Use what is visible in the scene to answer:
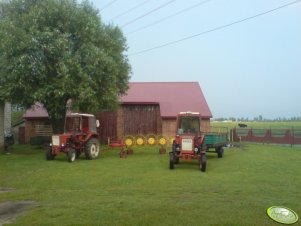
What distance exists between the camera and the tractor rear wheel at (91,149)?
21953 mm

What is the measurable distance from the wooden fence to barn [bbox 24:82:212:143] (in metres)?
4.86

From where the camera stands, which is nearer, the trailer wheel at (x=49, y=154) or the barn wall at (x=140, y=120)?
the trailer wheel at (x=49, y=154)

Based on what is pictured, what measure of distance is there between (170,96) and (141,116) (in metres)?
4.40

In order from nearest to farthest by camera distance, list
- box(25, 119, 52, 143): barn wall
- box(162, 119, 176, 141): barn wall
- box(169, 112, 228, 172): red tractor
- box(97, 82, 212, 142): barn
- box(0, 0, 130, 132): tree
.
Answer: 1. box(169, 112, 228, 172): red tractor
2. box(0, 0, 130, 132): tree
3. box(162, 119, 176, 141): barn wall
4. box(97, 82, 212, 142): barn
5. box(25, 119, 52, 143): barn wall

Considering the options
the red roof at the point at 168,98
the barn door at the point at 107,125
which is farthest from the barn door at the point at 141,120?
the barn door at the point at 107,125

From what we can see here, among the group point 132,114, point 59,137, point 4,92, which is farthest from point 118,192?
point 132,114

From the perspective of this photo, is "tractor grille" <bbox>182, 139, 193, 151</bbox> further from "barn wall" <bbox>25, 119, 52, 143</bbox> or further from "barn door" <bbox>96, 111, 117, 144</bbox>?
"barn wall" <bbox>25, 119, 52, 143</bbox>

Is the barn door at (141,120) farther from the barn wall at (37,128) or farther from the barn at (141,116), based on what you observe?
the barn wall at (37,128)

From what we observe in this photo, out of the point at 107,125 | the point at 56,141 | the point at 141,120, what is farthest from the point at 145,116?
the point at 56,141

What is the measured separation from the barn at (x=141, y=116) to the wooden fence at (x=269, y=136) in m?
4.86

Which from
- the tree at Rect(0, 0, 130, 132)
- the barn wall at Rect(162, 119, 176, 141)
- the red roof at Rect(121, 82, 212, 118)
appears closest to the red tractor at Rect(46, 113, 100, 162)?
the tree at Rect(0, 0, 130, 132)

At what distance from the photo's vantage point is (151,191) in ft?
38.8

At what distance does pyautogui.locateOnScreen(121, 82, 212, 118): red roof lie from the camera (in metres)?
34.3

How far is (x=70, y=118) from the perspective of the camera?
2222cm
